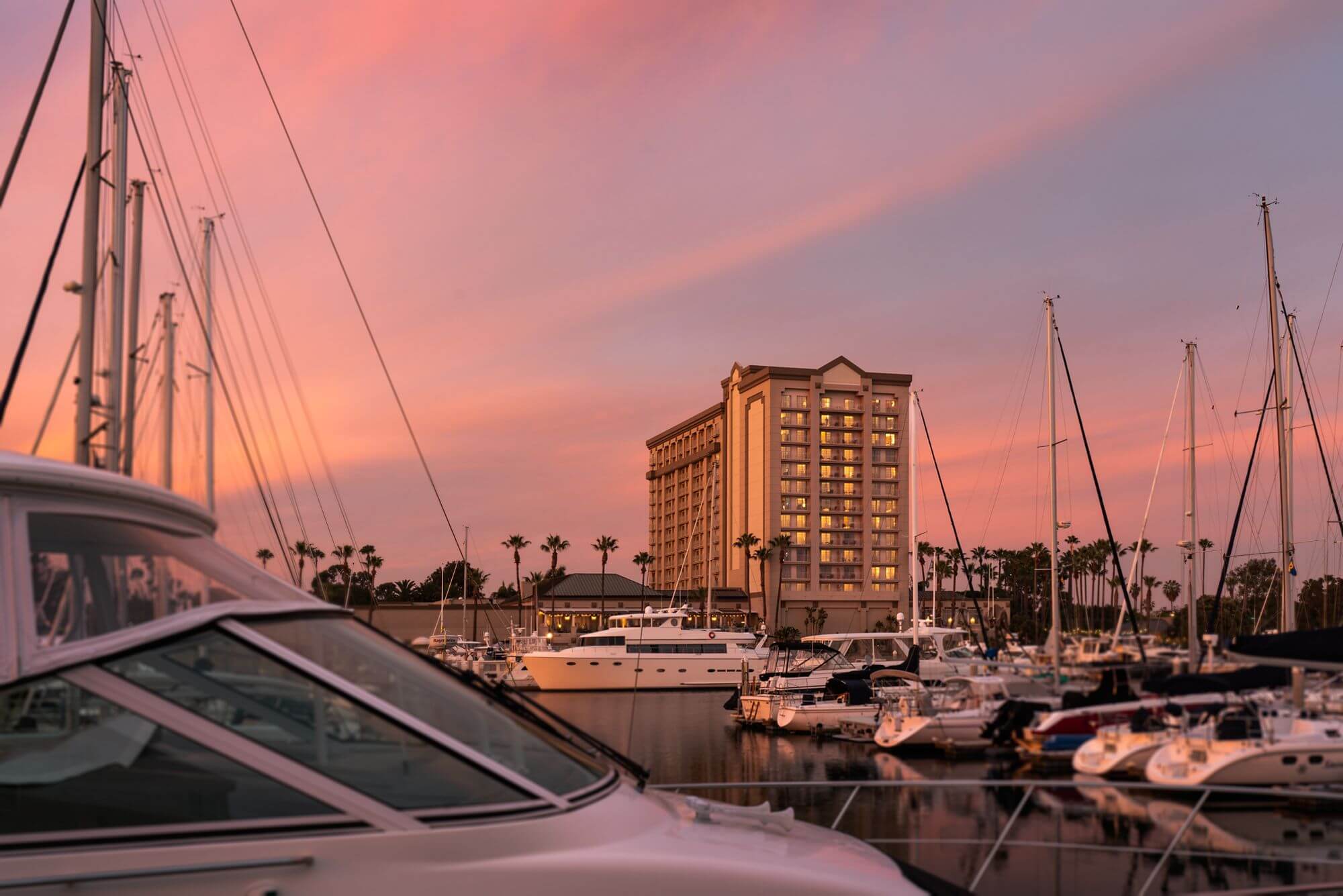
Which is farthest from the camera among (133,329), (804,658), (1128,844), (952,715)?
(804,658)

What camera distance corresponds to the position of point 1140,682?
1397 centimetres

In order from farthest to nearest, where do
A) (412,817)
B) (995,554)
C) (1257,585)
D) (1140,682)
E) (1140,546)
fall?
(995,554) → (1140,546) → (1257,585) → (1140,682) → (412,817)

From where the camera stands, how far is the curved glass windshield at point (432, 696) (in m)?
2.65

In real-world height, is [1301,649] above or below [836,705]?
above

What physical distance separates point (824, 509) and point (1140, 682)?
88.7m

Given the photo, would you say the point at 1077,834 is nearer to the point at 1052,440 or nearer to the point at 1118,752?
the point at 1118,752

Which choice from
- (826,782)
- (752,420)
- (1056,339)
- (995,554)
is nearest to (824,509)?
(752,420)

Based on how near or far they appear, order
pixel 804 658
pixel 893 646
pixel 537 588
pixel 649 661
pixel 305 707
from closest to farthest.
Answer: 1. pixel 305 707
2. pixel 804 658
3. pixel 893 646
4. pixel 649 661
5. pixel 537 588

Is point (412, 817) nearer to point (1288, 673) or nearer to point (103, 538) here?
point (103, 538)

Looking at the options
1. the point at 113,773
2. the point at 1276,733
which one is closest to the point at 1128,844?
the point at 113,773

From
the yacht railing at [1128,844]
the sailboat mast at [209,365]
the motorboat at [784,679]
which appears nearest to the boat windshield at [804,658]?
the motorboat at [784,679]

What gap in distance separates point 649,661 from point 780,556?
1892 inches

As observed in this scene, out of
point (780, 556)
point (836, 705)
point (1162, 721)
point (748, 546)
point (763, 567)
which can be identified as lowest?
point (836, 705)

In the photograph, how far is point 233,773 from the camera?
7.82ft
